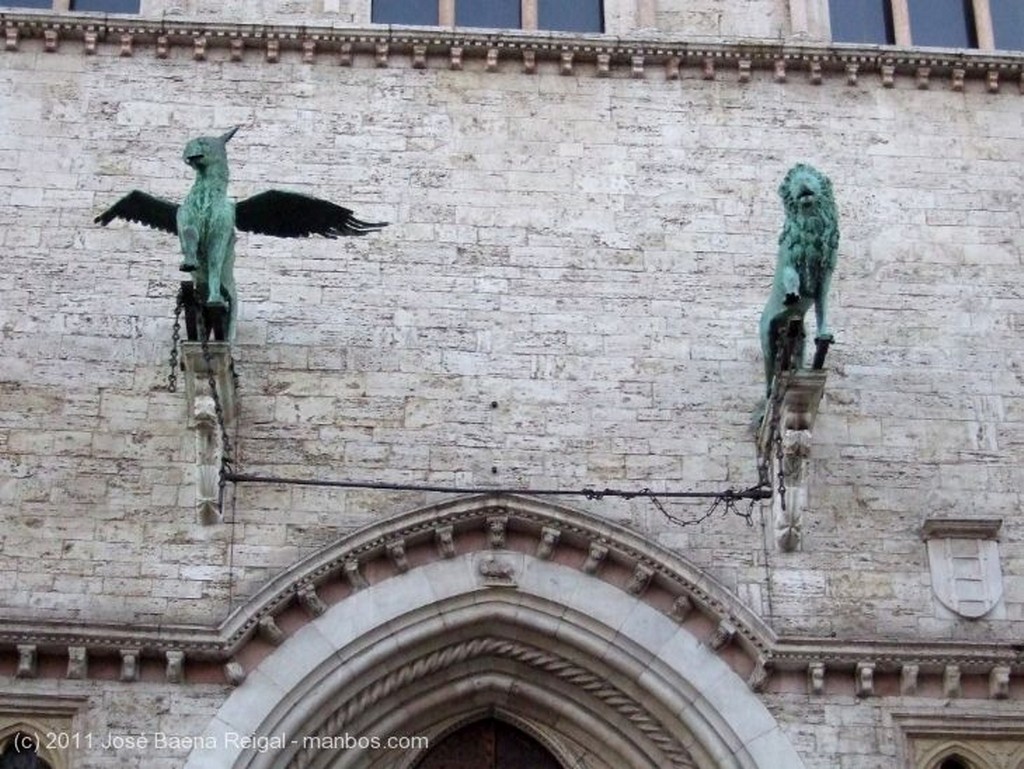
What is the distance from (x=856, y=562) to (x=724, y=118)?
3814mm

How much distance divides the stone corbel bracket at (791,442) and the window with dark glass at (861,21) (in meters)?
3.94

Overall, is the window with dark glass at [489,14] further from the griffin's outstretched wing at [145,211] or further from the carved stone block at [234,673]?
the carved stone block at [234,673]

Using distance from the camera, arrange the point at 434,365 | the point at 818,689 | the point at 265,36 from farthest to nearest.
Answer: the point at 265,36 < the point at 434,365 < the point at 818,689

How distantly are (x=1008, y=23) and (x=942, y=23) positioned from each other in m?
0.55

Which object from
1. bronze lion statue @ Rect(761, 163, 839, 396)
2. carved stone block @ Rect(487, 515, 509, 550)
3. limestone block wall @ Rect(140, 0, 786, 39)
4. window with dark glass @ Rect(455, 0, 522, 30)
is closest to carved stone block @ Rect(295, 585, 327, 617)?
carved stone block @ Rect(487, 515, 509, 550)

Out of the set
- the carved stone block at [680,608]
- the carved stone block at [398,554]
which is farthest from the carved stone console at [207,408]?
the carved stone block at [680,608]

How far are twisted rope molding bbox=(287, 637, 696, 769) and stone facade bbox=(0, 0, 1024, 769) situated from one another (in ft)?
0.21

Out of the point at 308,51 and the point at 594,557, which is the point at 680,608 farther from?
the point at 308,51

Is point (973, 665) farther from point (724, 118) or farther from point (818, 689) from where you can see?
point (724, 118)

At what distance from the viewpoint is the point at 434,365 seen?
546 inches

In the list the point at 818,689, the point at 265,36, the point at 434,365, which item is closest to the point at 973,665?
the point at 818,689

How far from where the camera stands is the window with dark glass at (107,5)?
51.0 ft

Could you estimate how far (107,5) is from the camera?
15602mm

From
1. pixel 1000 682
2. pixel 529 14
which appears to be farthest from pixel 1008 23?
pixel 1000 682
